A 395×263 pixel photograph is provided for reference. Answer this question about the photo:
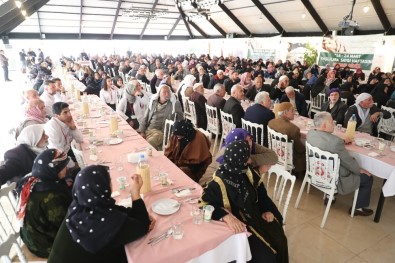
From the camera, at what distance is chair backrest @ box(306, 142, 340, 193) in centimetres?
307

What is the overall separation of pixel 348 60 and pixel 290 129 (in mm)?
11467

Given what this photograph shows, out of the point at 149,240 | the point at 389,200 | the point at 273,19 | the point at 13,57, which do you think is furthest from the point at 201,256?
the point at 13,57

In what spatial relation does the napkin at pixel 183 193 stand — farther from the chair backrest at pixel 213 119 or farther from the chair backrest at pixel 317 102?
the chair backrest at pixel 317 102

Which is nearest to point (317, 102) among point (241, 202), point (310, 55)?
point (241, 202)

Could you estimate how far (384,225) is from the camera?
329cm

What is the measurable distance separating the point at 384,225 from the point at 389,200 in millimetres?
769

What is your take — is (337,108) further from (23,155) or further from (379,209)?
(23,155)

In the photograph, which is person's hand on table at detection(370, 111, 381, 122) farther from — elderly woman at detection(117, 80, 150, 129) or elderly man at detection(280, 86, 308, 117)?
elderly woman at detection(117, 80, 150, 129)

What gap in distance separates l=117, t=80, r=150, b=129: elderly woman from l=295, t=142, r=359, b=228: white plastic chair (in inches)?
133

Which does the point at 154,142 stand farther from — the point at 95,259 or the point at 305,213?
the point at 95,259

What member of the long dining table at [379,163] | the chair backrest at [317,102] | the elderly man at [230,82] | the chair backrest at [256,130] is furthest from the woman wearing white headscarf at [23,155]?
the chair backrest at [317,102]

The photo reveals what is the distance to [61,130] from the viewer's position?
3.53 meters

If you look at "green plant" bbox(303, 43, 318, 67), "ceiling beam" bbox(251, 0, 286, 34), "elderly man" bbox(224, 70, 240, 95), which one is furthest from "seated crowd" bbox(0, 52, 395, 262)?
"ceiling beam" bbox(251, 0, 286, 34)

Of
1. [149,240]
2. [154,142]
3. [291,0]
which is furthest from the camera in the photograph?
[291,0]
